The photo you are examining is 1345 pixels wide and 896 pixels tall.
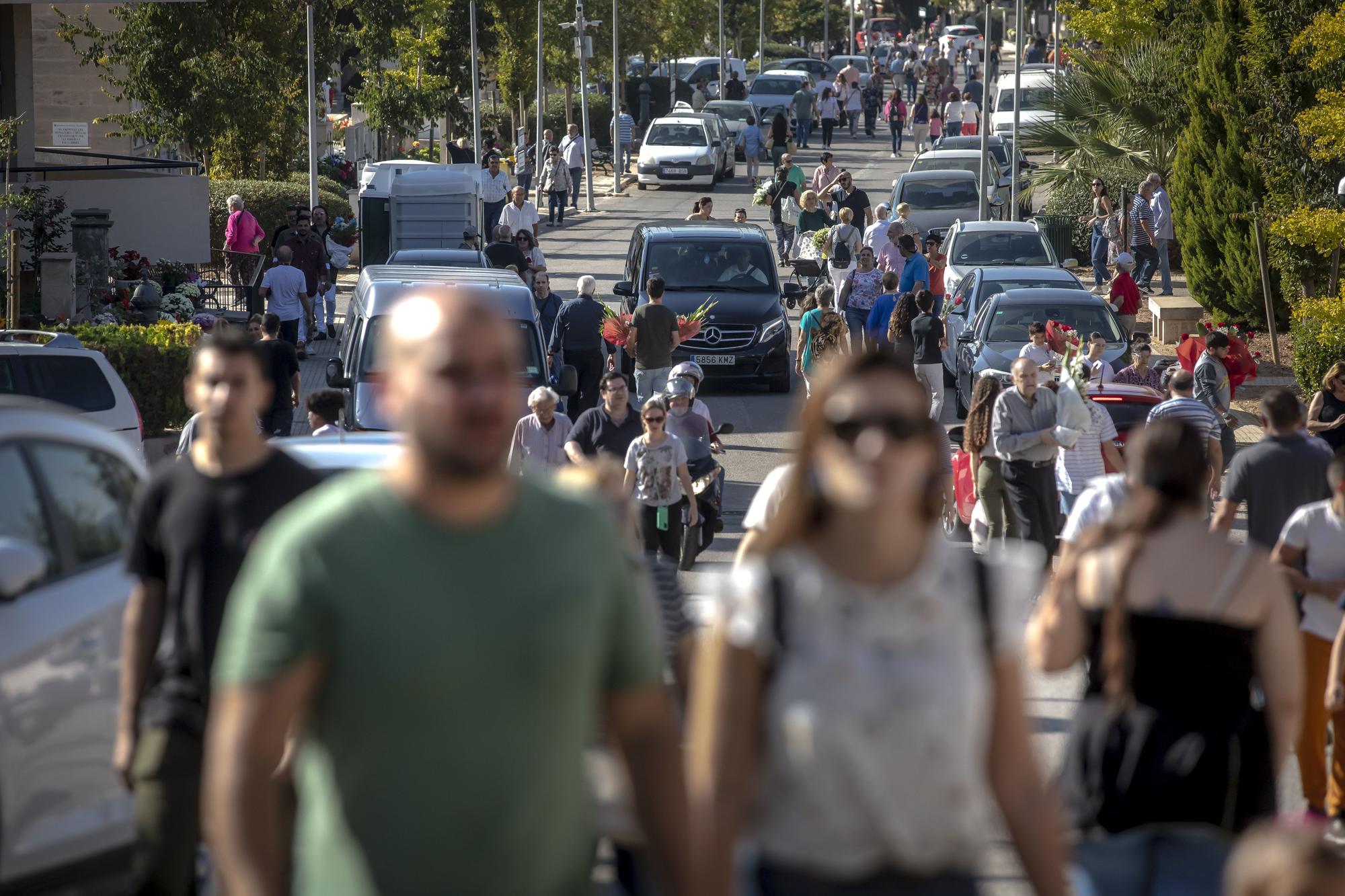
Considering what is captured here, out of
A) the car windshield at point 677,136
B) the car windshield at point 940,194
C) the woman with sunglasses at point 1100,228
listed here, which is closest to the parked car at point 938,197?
the car windshield at point 940,194

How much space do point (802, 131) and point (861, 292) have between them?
35.7 m

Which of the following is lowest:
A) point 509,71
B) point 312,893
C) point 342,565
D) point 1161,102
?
point 312,893

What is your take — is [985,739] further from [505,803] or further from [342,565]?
[342,565]

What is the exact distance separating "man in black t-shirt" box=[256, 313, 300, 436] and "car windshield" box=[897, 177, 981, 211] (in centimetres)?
1978

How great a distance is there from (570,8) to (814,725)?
164ft

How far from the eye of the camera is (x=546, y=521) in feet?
9.60

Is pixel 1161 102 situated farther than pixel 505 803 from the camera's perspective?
Yes

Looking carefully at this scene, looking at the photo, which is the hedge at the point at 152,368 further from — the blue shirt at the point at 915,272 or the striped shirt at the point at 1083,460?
the striped shirt at the point at 1083,460

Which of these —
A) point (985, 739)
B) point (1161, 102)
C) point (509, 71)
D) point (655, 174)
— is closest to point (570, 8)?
point (509, 71)

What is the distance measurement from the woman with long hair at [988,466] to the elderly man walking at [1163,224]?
1755cm

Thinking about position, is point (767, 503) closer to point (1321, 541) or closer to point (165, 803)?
A: point (1321, 541)

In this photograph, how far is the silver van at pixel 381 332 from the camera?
14.7 meters

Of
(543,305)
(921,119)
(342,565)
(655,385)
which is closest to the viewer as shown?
(342,565)

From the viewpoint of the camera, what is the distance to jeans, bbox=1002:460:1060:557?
37.4ft
